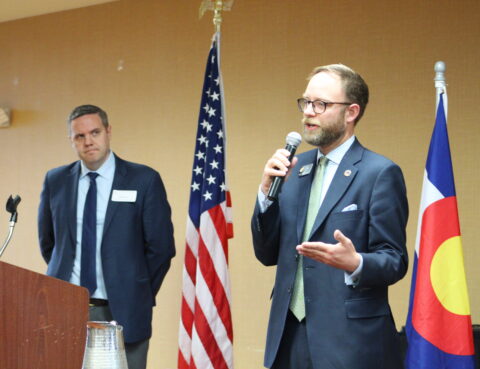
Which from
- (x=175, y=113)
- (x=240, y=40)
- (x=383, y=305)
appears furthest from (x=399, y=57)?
(x=383, y=305)

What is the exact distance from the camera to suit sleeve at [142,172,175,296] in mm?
3518

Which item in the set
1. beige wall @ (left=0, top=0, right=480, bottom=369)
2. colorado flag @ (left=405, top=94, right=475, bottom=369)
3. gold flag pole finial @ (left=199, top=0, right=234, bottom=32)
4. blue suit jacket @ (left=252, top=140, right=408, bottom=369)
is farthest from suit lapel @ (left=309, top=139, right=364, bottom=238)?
beige wall @ (left=0, top=0, right=480, bottom=369)

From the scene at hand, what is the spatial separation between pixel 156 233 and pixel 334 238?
4.84 ft

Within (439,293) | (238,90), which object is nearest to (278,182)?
(439,293)

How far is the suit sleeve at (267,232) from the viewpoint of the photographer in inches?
92.8

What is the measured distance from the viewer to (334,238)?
2215mm

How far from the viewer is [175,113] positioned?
17.0ft

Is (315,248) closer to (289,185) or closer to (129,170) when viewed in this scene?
(289,185)

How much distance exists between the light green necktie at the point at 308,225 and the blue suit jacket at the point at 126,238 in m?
1.26

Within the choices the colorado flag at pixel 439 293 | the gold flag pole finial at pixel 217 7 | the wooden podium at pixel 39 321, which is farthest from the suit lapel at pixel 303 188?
the gold flag pole finial at pixel 217 7

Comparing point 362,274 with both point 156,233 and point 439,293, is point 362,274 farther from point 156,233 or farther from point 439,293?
point 156,233

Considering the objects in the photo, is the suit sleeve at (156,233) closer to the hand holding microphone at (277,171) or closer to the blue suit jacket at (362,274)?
the blue suit jacket at (362,274)

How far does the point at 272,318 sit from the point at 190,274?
59.7 inches

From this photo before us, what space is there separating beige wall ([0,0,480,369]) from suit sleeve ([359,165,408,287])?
77.4 inches
